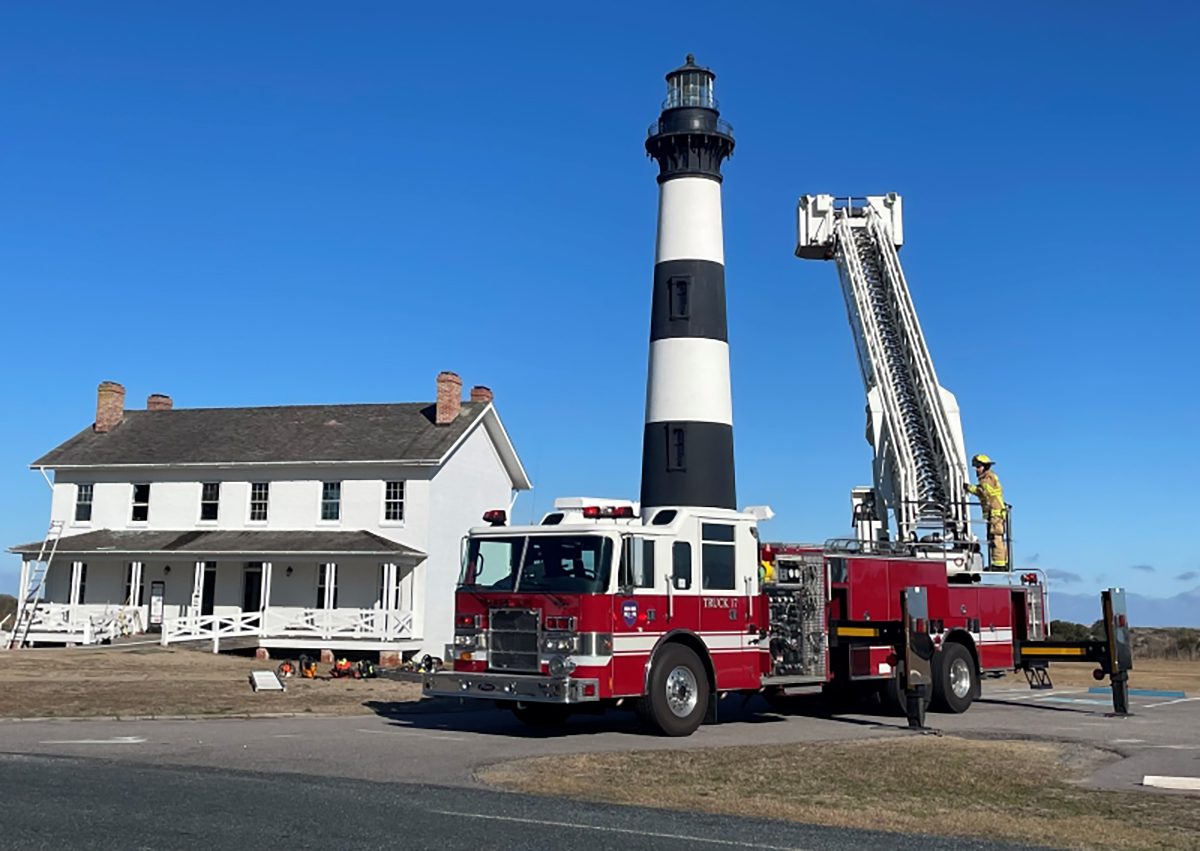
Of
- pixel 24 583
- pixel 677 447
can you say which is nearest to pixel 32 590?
pixel 24 583

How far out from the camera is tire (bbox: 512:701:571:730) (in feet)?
54.4

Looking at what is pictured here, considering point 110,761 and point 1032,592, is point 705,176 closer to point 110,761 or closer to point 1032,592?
point 1032,592

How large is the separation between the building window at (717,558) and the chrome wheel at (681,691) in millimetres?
1182

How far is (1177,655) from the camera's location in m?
43.6

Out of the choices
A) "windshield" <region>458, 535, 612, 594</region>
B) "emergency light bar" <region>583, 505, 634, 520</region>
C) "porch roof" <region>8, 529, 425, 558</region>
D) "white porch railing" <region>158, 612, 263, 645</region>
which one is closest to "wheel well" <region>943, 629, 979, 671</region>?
"emergency light bar" <region>583, 505, 634, 520</region>

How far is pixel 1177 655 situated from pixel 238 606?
31887 millimetres

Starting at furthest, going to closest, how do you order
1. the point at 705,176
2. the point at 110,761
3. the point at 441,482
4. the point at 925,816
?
the point at 441,482, the point at 705,176, the point at 110,761, the point at 925,816

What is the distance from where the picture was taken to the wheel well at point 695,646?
15770mm

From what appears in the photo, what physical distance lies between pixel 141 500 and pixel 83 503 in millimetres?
2167

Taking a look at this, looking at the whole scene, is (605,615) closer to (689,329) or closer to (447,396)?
(689,329)

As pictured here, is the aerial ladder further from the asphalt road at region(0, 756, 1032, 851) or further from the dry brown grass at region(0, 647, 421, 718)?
the asphalt road at region(0, 756, 1032, 851)

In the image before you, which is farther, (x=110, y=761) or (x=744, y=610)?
(x=744, y=610)

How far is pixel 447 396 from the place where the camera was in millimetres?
38812

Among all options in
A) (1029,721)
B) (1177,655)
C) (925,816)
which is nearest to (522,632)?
(925,816)
